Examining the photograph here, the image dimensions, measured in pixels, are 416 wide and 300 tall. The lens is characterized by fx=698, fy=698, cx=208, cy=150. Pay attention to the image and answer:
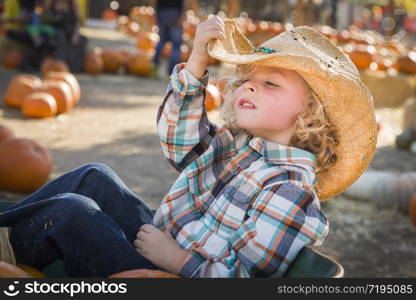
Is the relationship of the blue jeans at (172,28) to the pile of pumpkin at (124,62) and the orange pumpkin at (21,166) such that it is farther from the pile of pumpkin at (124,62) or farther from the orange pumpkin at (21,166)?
the orange pumpkin at (21,166)

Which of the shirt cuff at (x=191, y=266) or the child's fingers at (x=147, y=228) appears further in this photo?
the child's fingers at (x=147, y=228)

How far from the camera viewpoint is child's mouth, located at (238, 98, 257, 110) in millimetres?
2258

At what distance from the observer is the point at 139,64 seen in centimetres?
1006

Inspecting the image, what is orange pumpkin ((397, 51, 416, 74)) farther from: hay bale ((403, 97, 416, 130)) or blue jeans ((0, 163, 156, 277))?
blue jeans ((0, 163, 156, 277))

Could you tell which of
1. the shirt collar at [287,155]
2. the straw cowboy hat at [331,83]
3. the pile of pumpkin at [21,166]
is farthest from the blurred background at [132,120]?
the shirt collar at [287,155]

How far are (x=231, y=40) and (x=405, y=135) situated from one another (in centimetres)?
435

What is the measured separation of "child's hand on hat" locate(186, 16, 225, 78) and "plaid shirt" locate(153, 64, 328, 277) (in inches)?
1.1

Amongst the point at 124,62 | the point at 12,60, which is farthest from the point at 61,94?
the point at 124,62

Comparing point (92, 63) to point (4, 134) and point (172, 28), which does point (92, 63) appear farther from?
point (4, 134)

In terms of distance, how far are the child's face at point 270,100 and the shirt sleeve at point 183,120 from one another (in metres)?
0.18

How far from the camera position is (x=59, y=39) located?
9.30 metres

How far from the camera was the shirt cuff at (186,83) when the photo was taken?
7.84 feet

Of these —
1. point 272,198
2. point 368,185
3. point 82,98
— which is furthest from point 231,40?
point 82,98

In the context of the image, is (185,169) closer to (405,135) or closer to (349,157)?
(349,157)
